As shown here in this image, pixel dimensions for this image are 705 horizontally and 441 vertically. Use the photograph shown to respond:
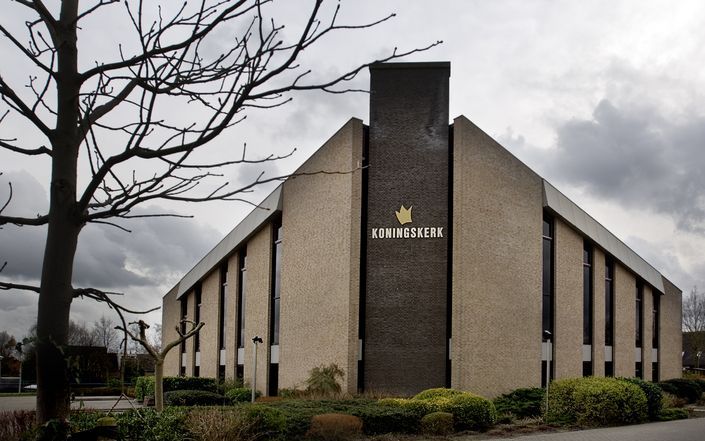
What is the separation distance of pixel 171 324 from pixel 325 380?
2445 centimetres

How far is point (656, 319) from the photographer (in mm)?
41781

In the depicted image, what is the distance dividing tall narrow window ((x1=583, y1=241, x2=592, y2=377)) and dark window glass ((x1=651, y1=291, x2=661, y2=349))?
22.4 feet

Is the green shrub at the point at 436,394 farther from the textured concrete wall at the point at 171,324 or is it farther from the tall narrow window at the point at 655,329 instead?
the textured concrete wall at the point at 171,324

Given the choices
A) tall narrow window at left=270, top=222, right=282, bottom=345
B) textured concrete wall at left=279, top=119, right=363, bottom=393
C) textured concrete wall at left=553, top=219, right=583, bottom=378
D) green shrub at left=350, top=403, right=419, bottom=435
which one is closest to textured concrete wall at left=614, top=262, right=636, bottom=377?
textured concrete wall at left=553, top=219, right=583, bottom=378

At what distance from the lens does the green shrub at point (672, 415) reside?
27216mm

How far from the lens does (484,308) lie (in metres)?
30.1

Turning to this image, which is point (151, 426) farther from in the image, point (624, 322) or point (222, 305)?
point (222, 305)

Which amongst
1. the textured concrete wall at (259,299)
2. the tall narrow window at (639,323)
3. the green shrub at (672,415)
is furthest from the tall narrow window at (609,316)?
the textured concrete wall at (259,299)

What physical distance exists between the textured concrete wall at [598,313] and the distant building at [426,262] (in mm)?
94

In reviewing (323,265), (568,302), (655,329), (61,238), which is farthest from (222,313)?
(61,238)

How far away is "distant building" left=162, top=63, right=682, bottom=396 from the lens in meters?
29.8

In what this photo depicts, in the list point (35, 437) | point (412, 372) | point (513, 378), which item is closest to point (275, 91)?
point (35, 437)

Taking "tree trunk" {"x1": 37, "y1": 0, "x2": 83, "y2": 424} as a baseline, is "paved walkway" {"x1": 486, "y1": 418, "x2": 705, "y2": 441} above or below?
below

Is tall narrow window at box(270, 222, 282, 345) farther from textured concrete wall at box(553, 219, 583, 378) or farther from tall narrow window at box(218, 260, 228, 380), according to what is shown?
textured concrete wall at box(553, 219, 583, 378)
